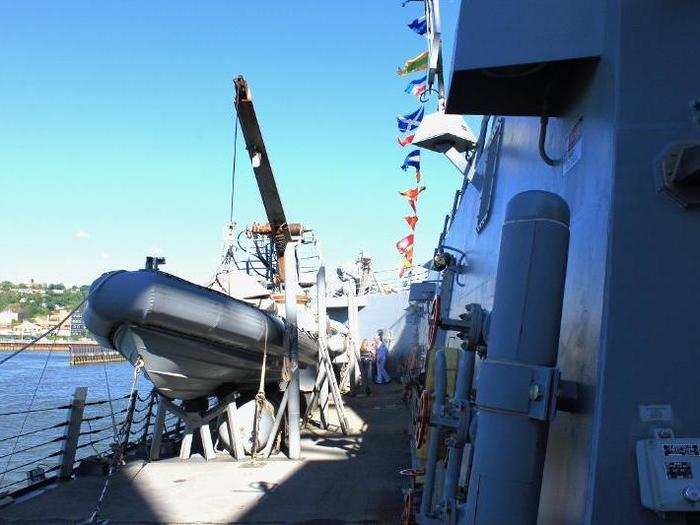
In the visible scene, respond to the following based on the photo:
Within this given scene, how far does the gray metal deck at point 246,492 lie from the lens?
4992 millimetres

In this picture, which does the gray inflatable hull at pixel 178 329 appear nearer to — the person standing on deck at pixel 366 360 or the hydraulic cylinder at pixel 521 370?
the hydraulic cylinder at pixel 521 370

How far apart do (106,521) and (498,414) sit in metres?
4.34

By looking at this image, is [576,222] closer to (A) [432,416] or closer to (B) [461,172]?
(A) [432,416]

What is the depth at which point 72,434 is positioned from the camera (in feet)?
21.3

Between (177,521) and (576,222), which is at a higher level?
(576,222)

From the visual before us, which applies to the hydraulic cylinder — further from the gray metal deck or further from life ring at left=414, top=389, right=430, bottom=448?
the gray metal deck

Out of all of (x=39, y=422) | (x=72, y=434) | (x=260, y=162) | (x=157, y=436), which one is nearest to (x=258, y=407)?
(x=157, y=436)

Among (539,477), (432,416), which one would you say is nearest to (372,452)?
(432,416)

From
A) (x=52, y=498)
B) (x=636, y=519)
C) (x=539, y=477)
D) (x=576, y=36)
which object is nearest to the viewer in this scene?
(x=636, y=519)

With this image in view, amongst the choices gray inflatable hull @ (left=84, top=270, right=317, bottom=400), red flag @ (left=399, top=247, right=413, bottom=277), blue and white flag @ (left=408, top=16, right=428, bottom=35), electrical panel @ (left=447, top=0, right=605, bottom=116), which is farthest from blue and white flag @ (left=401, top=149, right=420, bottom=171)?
electrical panel @ (left=447, top=0, right=605, bottom=116)

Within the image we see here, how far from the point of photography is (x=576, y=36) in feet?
6.37

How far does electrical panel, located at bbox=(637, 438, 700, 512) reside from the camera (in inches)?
59.6

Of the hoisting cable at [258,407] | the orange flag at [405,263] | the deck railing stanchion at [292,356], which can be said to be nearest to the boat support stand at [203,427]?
the hoisting cable at [258,407]

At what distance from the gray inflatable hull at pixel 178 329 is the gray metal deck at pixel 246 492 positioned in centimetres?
114
